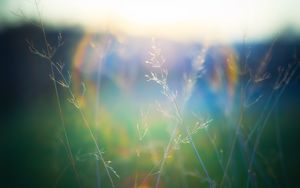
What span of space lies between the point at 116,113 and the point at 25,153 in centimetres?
289

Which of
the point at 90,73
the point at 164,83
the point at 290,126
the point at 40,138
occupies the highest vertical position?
the point at 164,83

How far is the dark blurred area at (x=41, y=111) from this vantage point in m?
4.16

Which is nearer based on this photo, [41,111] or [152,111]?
[152,111]

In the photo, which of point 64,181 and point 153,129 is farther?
point 153,129

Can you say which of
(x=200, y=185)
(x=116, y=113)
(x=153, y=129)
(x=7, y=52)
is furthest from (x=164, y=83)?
(x=7, y=52)

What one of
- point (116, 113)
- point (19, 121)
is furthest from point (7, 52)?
point (116, 113)

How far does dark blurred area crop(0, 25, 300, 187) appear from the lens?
416cm

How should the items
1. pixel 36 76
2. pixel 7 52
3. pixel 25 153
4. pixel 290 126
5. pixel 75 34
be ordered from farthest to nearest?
pixel 75 34, pixel 7 52, pixel 36 76, pixel 290 126, pixel 25 153

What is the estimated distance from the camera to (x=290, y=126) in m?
7.20

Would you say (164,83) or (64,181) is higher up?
(164,83)

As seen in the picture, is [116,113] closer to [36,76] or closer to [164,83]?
[36,76]

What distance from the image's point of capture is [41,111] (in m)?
9.59

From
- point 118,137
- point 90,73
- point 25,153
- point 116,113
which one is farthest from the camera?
point 90,73

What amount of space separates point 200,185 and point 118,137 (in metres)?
2.22
